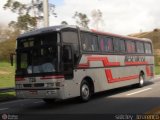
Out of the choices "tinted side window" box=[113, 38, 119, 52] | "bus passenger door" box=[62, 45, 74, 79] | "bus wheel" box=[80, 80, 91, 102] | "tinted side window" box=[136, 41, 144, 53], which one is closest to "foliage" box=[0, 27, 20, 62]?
"tinted side window" box=[136, 41, 144, 53]

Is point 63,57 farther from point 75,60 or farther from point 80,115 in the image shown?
point 80,115

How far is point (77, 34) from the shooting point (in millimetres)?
18266

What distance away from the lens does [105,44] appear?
21078mm

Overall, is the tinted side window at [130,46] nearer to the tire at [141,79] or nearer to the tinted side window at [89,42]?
the tire at [141,79]

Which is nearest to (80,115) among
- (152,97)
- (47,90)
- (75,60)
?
(47,90)

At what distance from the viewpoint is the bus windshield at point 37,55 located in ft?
55.0

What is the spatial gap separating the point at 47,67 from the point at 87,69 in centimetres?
255

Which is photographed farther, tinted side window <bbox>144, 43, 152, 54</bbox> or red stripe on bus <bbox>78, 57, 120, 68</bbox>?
tinted side window <bbox>144, 43, 152, 54</bbox>

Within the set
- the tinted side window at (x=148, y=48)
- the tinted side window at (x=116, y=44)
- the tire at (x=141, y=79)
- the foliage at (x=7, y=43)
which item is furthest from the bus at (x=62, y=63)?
the foliage at (x=7, y=43)

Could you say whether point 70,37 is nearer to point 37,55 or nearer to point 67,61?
point 67,61

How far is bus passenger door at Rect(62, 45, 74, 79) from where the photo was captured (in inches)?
666

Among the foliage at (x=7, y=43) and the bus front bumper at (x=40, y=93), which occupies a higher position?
the foliage at (x=7, y=43)

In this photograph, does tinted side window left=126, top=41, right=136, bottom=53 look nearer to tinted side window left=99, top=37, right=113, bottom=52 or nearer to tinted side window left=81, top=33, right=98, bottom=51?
tinted side window left=99, top=37, right=113, bottom=52

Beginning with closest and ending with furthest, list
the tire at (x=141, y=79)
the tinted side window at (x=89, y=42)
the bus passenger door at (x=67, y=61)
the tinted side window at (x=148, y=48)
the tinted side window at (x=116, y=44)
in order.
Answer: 1. the bus passenger door at (x=67, y=61)
2. the tinted side window at (x=89, y=42)
3. the tinted side window at (x=116, y=44)
4. the tire at (x=141, y=79)
5. the tinted side window at (x=148, y=48)
